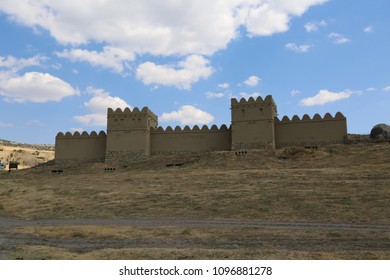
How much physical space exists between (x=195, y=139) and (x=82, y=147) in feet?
42.9

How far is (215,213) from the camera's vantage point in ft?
52.2

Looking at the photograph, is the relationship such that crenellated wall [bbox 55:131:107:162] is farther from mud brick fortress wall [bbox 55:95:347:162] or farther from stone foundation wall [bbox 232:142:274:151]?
stone foundation wall [bbox 232:142:274:151]

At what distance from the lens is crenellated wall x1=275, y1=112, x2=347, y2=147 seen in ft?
119

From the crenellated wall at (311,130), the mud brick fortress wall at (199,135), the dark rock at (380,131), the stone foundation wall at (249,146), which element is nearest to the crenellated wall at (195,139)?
the mud brick fortress wall at (199,135)

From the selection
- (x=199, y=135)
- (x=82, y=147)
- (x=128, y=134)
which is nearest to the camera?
(x=199, y=135)

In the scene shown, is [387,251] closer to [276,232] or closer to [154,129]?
[276,232]

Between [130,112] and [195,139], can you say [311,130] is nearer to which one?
[195,139]

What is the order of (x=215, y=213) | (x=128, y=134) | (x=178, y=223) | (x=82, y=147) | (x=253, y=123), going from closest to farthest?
(x=178, y=223) → (x=215, y=213) → (x=253, y=123) → (x=128, y=134) → (x=82, y=147)

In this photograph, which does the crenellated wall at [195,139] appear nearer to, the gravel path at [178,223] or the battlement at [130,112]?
the battlement at [130,112]

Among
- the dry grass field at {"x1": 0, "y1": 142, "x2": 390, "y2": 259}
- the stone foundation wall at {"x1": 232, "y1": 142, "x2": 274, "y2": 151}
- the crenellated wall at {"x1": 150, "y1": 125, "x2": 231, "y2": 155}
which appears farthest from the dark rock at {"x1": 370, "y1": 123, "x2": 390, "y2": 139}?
the crenellated wall at {"x1": 150, "y1": 125, "x2": 231, "y2": 155}

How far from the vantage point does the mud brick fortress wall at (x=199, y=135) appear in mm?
37125

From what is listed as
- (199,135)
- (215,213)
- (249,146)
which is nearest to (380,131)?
(249,146)

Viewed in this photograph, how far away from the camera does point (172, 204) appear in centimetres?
1792

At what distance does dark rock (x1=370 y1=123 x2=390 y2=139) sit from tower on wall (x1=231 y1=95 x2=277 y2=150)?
1001cm
